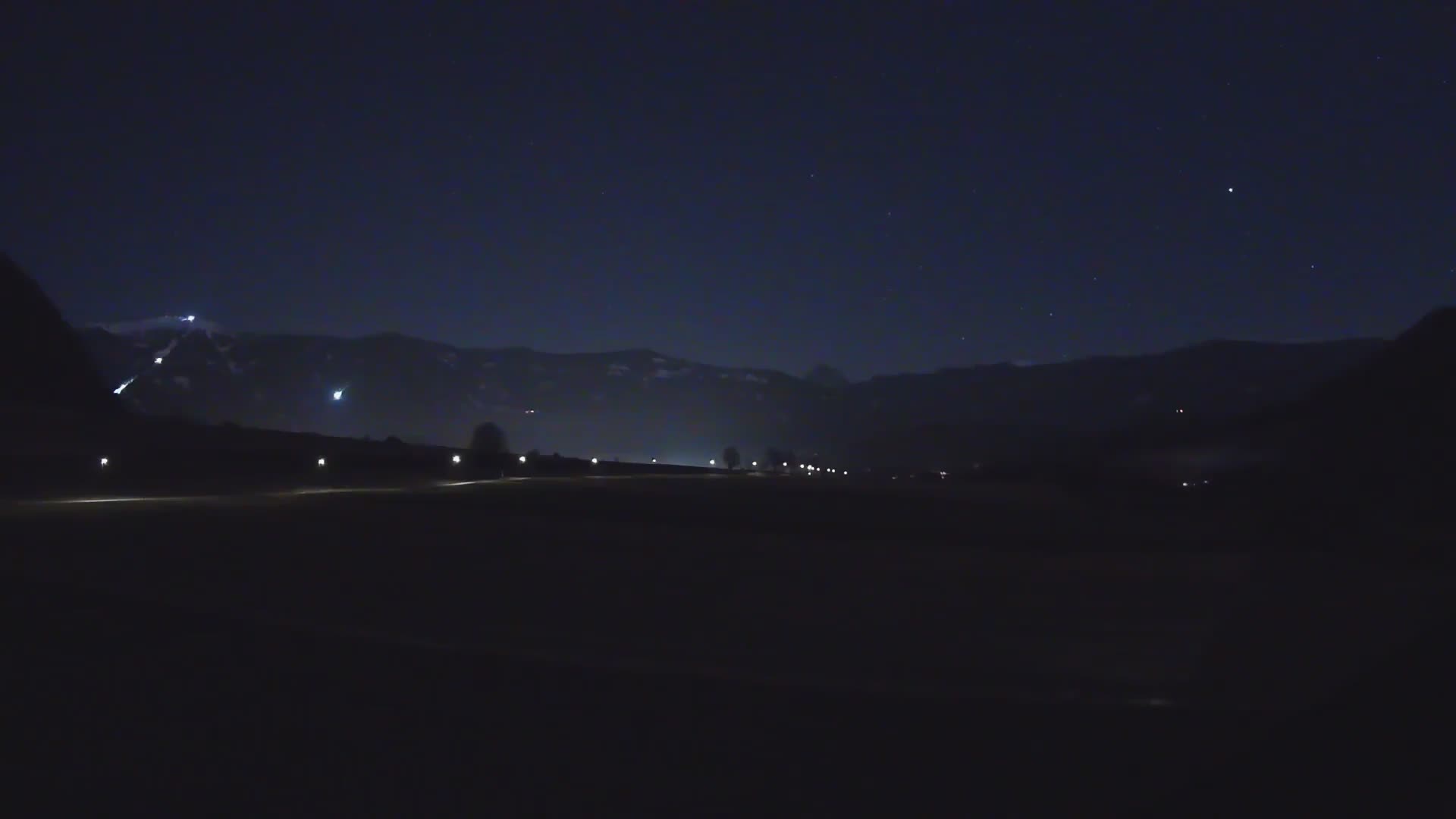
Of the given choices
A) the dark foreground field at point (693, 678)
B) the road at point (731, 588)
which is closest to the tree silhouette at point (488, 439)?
the road at point (731, 588)

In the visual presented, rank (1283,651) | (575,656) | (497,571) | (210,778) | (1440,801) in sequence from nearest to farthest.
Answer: (1440,801)
(210,778)
(575,656)
(1283,651)
(497,571)

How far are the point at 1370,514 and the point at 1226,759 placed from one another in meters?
21.3

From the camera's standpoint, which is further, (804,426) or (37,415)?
(804,426)

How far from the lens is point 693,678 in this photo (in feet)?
30.1

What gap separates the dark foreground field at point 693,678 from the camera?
20.3 ft

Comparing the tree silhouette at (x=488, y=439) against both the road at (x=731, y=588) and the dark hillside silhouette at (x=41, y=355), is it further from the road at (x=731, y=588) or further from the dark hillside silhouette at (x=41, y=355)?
the road at (x=731, y=588)

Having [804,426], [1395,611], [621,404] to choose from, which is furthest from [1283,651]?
[804,426]

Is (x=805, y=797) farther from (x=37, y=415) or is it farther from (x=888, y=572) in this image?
(x=37, y=415)

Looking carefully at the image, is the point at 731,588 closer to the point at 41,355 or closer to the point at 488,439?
the point at 41,355

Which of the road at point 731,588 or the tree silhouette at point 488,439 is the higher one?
the tree silhouette at point 488,439

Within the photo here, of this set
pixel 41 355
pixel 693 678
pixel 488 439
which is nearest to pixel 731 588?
pixel 693 678

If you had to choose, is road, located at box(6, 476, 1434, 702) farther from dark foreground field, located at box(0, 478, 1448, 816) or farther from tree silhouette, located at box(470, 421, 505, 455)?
tree silhouette, located at box(470, 421, 505, 455)

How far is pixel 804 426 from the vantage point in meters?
158

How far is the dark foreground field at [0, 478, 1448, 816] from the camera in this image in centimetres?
619
